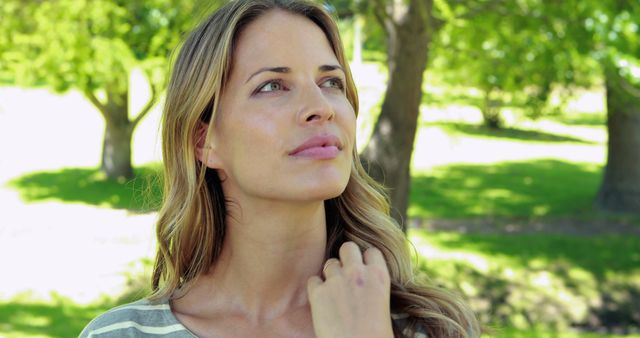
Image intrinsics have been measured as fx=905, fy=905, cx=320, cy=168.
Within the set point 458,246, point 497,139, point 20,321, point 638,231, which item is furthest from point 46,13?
point 497,139

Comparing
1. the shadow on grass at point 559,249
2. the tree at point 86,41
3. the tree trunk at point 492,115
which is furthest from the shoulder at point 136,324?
the tree trunk at point 492,115

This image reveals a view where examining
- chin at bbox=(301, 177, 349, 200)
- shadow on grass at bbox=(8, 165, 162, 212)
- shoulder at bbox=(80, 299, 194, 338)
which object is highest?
chin at bbox=(301, 177, 349, 200)

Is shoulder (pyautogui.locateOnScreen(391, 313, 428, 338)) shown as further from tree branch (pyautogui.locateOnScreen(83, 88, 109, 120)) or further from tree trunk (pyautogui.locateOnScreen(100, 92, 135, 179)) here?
tree trunk (pyautogui.locateOnScreen(100, 92, 135, 179))

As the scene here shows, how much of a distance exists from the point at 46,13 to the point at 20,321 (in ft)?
17.4

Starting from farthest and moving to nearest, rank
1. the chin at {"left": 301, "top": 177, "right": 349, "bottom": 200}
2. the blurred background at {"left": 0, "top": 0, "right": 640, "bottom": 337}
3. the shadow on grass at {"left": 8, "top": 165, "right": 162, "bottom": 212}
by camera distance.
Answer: the shadow on grass at {"left": 8, "top": 165, "right": 162, "bottom": 212}, the blurred background at {"left": 0, "top": 0, "right": 640, "bottom": 337}, the chin at {"left": 301, "top": 177, "right": 349, "bottom": 200}

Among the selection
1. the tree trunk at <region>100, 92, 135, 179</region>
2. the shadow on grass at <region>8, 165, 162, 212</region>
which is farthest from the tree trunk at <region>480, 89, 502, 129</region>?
the tree trunk at <region>100, 92, 135, 179</region>

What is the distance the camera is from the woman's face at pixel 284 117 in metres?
1.94

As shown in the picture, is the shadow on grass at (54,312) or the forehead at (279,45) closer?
the forehead at (279,45)

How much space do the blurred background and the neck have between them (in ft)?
2.07

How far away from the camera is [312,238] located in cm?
210

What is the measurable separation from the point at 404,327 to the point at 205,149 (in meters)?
0.63

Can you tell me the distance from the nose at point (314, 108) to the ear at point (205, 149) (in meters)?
0.28

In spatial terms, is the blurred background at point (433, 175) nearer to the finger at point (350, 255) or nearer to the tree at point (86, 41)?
the tree at point (86, 41)

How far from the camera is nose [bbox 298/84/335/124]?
1954 mm
